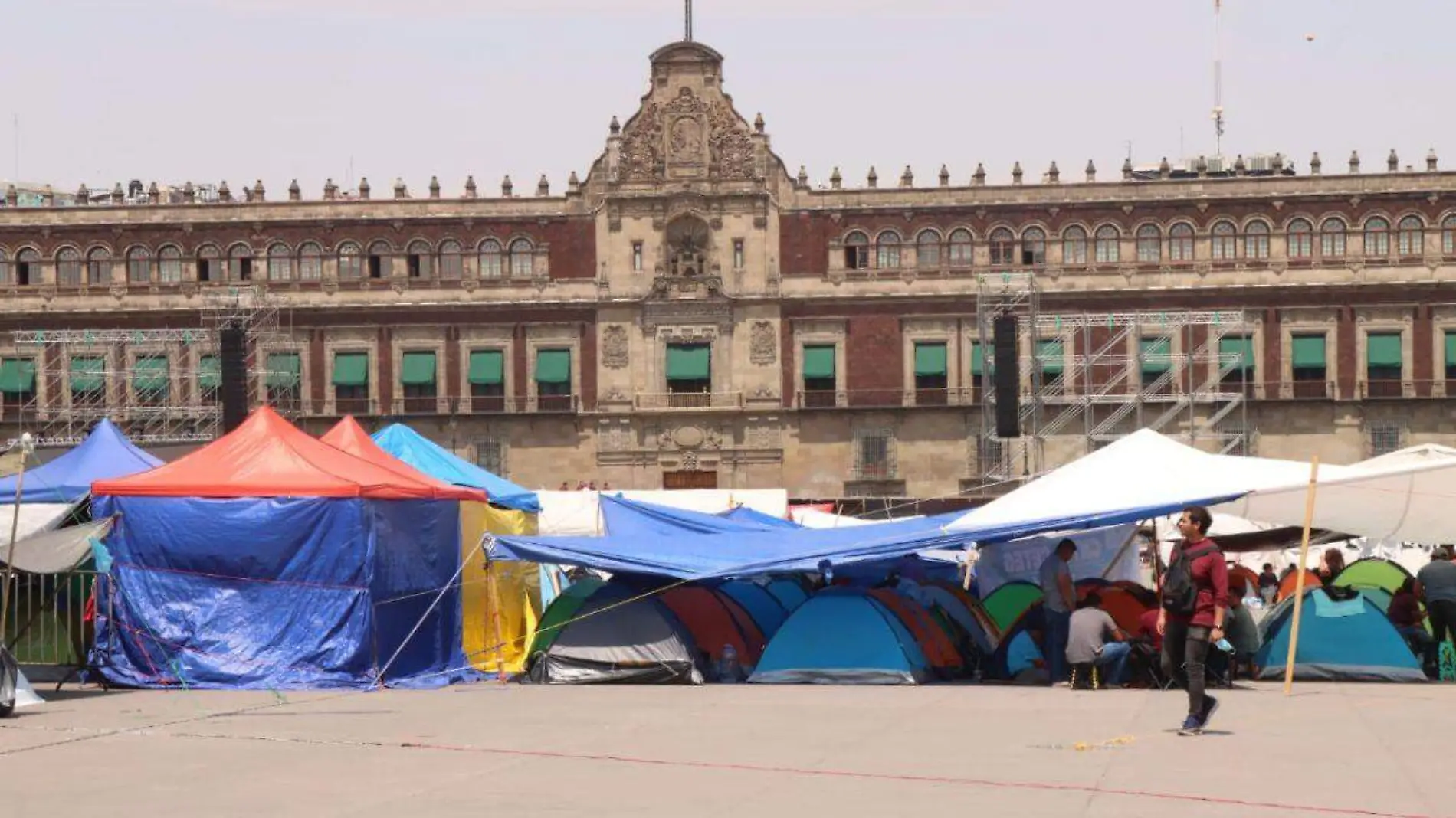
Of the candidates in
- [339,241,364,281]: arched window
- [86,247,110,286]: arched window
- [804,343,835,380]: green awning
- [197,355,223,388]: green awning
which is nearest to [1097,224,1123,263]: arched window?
[804,343,835,380]: green awning

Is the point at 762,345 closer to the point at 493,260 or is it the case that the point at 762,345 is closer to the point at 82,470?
the point at 493,260

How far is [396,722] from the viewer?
1789 centimetres

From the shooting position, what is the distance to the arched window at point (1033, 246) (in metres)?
64.4

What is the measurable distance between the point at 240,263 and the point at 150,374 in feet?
13.7

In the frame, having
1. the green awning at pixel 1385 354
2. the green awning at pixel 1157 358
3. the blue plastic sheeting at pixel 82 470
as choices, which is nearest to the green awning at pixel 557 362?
the green awning at pixel 1157 358

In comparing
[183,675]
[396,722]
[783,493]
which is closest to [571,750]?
[396,722]

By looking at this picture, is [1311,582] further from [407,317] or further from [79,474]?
[407,317]

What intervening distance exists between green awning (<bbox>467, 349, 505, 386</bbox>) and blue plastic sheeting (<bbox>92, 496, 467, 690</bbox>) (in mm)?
42997

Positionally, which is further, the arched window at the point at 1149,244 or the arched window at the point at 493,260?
the arched window at the point at 493,260

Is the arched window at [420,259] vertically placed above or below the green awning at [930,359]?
above

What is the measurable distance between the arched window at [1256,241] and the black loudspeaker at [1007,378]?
18.6m

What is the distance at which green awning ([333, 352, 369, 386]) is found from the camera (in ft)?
215

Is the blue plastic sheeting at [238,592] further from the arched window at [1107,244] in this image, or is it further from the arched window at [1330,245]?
the arched window at [1330,245]

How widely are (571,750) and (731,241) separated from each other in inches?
1959
